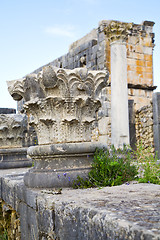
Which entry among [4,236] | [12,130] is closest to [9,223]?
[4,236]

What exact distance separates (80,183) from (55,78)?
4.03 feet

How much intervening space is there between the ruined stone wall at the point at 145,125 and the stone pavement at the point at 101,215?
7.82m

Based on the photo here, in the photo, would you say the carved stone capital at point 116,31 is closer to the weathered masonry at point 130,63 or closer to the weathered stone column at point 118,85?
the weathered stone column at point 118,85

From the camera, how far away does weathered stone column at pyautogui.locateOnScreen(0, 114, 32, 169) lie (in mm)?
6977

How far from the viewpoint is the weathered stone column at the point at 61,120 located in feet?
11.0

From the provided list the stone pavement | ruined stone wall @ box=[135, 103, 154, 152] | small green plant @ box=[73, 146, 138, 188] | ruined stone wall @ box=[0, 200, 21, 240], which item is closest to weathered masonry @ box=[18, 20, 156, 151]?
ruined stone wall @ box=[135, 103, 154, 152]

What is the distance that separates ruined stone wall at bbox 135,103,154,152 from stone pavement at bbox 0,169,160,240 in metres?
7.82

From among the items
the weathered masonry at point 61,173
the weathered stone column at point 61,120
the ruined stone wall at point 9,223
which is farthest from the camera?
the ruined stone wall at point 9,223

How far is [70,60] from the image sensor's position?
12930 millimetres

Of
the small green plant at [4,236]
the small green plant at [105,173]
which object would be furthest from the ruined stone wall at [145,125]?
the small green plant at [105,173]

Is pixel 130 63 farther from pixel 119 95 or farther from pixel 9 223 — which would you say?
pixel 9 223

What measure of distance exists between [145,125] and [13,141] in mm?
5435

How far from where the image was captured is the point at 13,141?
284 inches

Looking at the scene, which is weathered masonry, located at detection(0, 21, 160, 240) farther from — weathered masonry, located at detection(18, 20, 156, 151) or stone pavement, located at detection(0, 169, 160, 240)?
weathered masonry, located at detection(18, 20, 156, 151)
